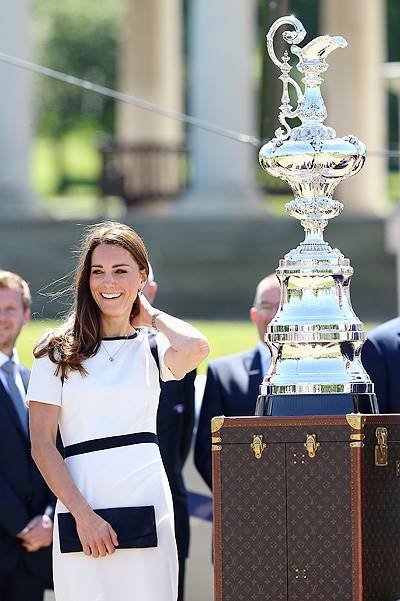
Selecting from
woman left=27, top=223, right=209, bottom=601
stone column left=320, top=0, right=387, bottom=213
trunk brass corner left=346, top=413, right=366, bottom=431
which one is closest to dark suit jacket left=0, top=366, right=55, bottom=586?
woman left=27, top=223, right=209, bottom=601

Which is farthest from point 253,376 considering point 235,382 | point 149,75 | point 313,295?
point 149,75

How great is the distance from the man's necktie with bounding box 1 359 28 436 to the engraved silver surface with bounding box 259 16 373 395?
6.84 ft

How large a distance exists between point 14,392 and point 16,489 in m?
0.38

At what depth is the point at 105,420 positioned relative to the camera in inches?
198

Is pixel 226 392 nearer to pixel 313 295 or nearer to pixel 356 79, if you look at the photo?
pixel 313 295

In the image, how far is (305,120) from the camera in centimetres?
495

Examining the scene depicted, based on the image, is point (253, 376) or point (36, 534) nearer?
point (36, 534)

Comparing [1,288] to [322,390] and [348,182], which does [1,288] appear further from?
[348,182]

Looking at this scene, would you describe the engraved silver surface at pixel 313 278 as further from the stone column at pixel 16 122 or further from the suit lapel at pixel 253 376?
the stone column at pixel 16 122

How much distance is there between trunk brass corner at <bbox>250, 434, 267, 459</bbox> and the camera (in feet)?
14.8

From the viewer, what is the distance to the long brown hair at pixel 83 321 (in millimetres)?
5066

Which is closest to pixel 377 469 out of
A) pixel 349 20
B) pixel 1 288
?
pixel 1 288

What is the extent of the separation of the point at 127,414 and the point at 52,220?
788 inches

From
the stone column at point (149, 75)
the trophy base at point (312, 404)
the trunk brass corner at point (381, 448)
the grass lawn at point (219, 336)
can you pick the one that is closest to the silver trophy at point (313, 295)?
the trophy base at point (312, 404)
